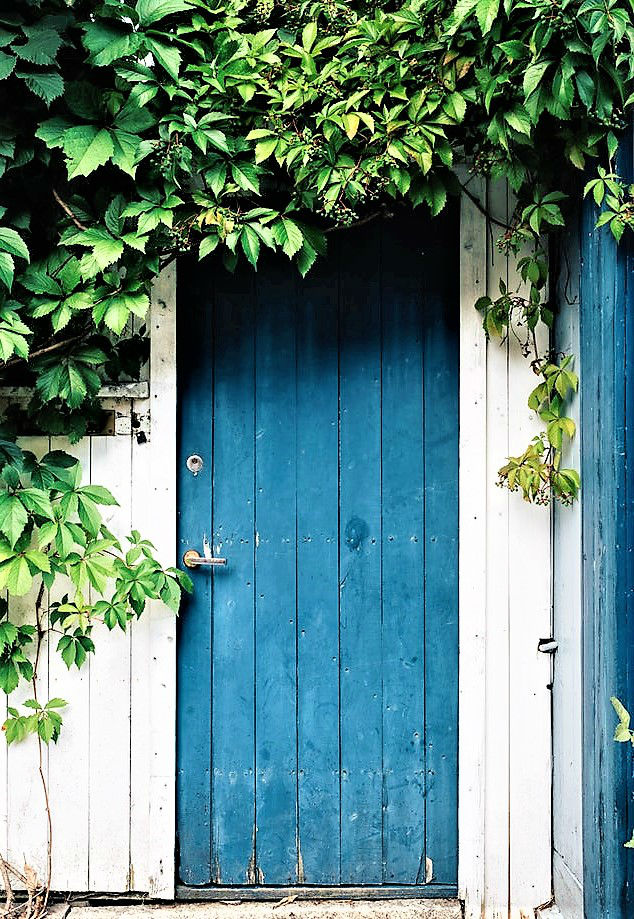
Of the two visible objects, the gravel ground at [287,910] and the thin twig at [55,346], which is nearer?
the thin twig at [55,346]

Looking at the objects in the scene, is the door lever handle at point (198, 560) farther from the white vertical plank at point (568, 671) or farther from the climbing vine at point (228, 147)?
the white vertical plank at point (568, 671)

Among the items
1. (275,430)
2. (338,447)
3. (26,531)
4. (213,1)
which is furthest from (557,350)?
(26,531)

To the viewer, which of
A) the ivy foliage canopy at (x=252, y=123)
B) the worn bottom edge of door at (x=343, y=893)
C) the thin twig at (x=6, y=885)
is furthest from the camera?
the worn bottom edge of door at (x=343, y=893)

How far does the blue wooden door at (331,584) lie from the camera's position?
7.19 ft

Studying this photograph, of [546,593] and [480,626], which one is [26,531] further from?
[546,593]

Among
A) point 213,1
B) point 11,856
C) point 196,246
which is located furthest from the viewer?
point 11,856

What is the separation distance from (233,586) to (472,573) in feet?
2.26

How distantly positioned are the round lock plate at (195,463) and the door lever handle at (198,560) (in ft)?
0.77

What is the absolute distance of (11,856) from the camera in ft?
7.09

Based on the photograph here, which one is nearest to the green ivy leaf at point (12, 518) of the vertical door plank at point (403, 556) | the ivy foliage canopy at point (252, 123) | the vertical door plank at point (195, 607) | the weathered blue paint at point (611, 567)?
the ivy foliage canopy at point (252, 123)

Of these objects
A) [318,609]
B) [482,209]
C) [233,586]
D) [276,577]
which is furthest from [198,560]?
[482,209]

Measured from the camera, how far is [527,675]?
2125 millimetres

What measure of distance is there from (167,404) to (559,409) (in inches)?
42.9

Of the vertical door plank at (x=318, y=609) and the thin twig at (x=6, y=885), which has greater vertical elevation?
the vertical door plank at (x=318, y=609)
